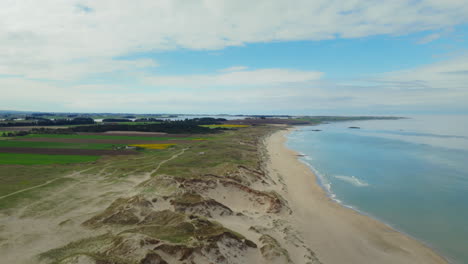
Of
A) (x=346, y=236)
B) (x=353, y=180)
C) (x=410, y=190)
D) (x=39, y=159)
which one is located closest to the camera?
(x=346, y=236)

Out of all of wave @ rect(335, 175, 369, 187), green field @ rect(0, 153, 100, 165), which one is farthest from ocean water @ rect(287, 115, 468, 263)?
green field @ rect(0, 153, 100, 165)

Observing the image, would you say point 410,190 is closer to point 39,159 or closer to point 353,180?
point 353,180

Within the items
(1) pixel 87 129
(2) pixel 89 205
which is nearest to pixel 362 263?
(2) pixel 89 205

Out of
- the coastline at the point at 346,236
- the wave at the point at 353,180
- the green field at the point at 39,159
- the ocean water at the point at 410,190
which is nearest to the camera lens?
the coastline at the point at 346,236

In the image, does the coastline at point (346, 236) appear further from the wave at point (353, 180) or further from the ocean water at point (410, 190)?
the wave at point (353, 180)

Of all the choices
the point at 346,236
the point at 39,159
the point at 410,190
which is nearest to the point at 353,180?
the point at 410,190

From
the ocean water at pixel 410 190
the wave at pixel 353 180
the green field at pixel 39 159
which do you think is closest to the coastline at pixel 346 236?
the ocean water at pixel 410 190
